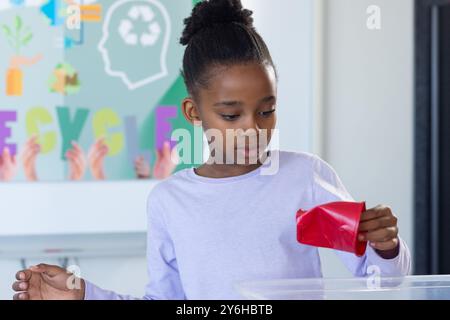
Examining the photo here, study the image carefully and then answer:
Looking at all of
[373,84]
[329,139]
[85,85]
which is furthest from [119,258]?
[373,84]

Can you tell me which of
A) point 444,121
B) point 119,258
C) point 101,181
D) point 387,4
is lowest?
point 119,258

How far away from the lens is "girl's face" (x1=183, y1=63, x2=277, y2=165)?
2.32 feet

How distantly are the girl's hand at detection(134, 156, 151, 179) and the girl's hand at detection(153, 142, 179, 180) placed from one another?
2 cm

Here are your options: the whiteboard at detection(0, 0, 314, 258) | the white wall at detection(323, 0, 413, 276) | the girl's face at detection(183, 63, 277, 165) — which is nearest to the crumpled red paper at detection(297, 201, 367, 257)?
the girl's face at detection(183, 63, 277, 165)

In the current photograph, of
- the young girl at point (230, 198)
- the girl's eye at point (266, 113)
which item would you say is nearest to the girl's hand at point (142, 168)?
the young girl at point (230, 198)

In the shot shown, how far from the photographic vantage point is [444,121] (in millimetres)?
1978

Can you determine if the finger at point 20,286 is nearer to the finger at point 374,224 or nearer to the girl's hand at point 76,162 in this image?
the finger at point 374,224

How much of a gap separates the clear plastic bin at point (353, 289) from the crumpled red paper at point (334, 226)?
4cm

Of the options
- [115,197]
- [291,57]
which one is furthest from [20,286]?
[291,57]

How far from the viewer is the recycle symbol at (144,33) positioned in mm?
1806

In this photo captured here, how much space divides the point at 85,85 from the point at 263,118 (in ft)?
3.69

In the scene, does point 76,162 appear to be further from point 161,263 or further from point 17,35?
point 161,263
